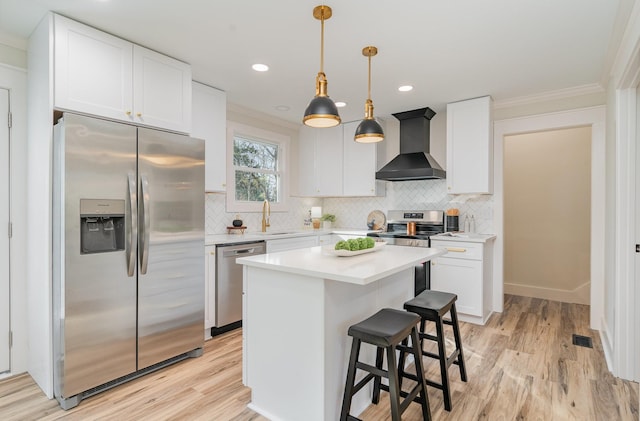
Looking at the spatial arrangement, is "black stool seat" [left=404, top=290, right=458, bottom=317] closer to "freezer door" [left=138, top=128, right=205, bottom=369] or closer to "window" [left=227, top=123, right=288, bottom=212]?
"freezer door" [left=138, top=128, right=205, bottom=369]

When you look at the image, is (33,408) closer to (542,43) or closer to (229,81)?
(229,81)

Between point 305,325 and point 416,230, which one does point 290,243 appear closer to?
point 416,230

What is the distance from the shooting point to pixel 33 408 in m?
2.12

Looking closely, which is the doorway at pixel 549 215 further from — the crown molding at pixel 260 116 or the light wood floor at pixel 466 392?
the crown molding at pixel 260 116

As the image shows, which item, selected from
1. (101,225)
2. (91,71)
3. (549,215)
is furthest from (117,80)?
(549,215)

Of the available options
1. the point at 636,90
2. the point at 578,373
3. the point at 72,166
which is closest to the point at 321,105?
the point at 72,166

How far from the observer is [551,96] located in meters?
3.71

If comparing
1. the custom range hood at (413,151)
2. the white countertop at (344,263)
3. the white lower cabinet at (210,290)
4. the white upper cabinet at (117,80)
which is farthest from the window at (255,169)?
the white countertop at (344,263)

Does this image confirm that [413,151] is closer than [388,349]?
No

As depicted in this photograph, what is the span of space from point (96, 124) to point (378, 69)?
7.55 ft

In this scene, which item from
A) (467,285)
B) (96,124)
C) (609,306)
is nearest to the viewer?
(96,124)

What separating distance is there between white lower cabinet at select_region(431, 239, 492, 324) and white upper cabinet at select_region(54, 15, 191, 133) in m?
3.03

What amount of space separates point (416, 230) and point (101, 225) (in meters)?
3.60

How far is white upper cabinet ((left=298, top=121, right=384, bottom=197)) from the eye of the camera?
4.77 metres
